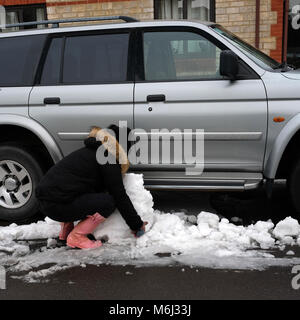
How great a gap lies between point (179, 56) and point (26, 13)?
7.82m

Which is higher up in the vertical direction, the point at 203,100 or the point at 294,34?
the point at 294,34

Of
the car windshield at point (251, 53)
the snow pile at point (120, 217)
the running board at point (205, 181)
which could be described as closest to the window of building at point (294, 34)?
the car windshield at point (251, 53)

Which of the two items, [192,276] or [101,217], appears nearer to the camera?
[192,276]

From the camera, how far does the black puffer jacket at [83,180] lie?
12.0 ft

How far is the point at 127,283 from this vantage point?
320 cm

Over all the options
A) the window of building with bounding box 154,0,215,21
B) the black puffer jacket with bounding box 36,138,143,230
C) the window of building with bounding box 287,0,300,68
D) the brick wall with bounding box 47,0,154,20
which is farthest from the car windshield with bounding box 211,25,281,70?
the brick wall with bounding box 47,0,154,20

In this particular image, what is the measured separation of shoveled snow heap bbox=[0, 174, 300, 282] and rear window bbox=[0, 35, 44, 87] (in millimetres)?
1505

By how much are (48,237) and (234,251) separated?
172 centimetres

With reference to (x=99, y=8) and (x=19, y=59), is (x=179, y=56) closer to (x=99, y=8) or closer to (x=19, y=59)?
(x=19, y=59)

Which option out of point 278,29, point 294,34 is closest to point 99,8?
point 278,29

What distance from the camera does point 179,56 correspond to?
434 cm

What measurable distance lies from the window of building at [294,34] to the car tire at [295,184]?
20.3 ft

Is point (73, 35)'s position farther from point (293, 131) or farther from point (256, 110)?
point (293, 131)
